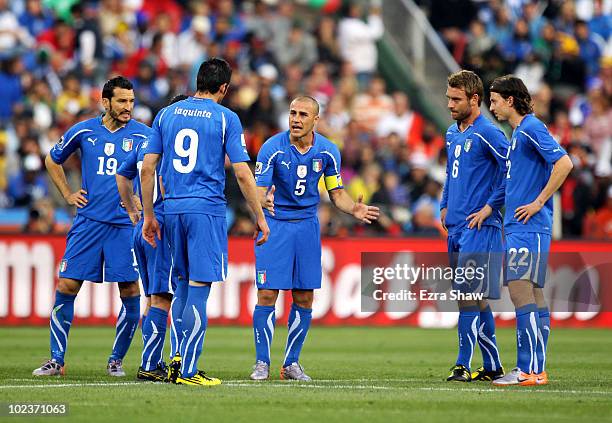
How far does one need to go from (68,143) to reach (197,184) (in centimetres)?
239

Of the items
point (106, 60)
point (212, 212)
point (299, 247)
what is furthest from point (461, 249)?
point (106, 60)

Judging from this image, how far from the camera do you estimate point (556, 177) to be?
35.4 feet

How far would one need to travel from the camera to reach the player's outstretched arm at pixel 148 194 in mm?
10469

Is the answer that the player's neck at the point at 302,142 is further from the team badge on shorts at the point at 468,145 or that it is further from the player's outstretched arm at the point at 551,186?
the player's outstretched arm at the point at 551,186

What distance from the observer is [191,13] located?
26.2 m

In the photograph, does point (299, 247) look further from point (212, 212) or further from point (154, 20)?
point (154, 20)

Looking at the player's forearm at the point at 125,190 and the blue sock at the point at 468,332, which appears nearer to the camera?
the player's forearm at the point at 125,190

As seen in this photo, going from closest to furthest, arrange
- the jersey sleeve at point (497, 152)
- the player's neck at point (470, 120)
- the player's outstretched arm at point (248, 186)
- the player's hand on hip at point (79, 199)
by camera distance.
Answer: the player's outstretched arm at point (248, 186)
the jersey sleeve at point (497, 152)
the player's neck at point (470, 120)
the player's hand on hip at point (79, 199)

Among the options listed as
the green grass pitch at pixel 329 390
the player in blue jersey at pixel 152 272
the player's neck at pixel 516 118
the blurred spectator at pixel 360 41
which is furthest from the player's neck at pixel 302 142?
the blurred spectator at pixel 360 41

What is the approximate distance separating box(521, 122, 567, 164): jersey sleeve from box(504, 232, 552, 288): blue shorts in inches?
27.2

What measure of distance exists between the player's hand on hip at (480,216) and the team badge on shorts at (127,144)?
343 cm

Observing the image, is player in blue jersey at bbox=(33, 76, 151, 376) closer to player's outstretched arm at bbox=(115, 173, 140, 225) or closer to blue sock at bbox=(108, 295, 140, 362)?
blue sock at bbox=(108, 295, 140, 362)

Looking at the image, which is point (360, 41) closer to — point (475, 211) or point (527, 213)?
point (475, 211)

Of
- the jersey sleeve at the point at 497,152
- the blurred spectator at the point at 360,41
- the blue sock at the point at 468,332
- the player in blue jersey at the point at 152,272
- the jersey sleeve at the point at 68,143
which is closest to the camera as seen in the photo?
the player in blue jersey at the point at 152,272
